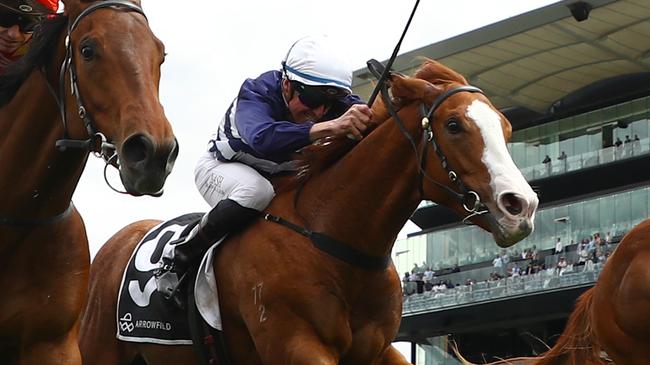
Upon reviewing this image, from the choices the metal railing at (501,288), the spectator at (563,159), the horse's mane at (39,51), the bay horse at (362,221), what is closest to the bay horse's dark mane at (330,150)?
the bay horse at (362,221)

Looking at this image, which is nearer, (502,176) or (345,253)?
(502,176)

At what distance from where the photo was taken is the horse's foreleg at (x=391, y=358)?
7.25m

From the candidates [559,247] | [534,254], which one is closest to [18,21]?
[559,247]

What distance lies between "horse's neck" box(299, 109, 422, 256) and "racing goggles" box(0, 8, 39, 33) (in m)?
1.88

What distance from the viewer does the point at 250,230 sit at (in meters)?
7.40

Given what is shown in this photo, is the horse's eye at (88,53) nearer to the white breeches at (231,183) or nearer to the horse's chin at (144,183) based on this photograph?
the horse's chin at (144,183)

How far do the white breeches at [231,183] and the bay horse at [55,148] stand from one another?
1.61 metres

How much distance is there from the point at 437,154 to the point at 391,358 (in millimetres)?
1195

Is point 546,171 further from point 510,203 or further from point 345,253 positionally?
point 510,203

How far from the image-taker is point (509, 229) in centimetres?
660

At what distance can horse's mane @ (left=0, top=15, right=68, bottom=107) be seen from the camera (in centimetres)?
559

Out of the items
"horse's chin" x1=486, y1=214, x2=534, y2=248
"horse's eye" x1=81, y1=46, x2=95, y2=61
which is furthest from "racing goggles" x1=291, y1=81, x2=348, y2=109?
"horse's eye" x1=81, y1=46, x2=95, y2=61

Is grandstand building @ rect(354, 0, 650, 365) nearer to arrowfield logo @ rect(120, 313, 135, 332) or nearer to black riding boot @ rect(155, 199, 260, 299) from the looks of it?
arrowfield logo @ rect(120, 313, 135, 332)

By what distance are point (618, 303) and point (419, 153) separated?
120 inches
